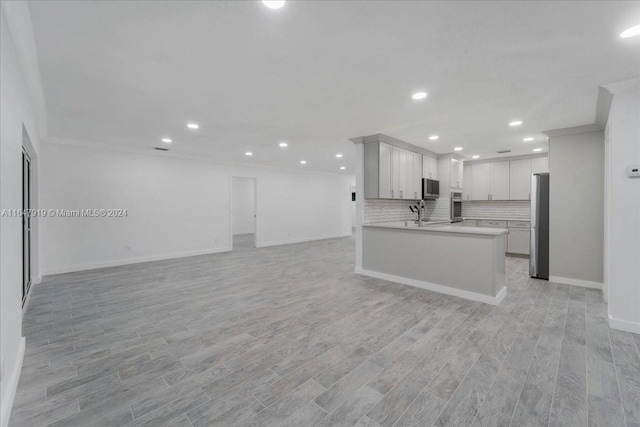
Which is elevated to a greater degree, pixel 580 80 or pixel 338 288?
pixel 580 80

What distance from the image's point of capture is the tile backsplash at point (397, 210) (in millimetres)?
5359

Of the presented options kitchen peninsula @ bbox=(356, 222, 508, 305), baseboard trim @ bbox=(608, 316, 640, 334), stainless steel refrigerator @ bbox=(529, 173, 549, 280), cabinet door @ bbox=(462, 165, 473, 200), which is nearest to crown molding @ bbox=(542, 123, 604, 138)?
stainless steel refrigerator @ bbox=(529, 173, 549, 280)

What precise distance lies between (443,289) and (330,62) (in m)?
3.48

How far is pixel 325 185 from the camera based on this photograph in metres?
10.9

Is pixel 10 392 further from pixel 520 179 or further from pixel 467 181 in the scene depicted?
pixel 520 179

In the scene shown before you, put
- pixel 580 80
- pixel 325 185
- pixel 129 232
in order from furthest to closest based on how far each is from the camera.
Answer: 1. pixel 325 185
2. pixel 129 232
3. pixel 580 80

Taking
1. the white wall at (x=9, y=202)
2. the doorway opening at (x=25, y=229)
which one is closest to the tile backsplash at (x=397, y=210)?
the white wall at (x=9, y=202)

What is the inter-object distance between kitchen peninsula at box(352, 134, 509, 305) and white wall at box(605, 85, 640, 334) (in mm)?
1088

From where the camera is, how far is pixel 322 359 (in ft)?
7.80

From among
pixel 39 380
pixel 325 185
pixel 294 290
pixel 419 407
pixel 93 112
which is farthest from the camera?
pixel 325 185

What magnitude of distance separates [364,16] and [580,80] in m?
2.53

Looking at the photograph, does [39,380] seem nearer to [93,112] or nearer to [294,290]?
[294,290]

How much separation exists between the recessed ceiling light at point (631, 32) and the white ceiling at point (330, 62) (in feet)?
0.15

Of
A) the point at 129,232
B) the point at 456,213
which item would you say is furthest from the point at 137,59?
the point at 456,213
